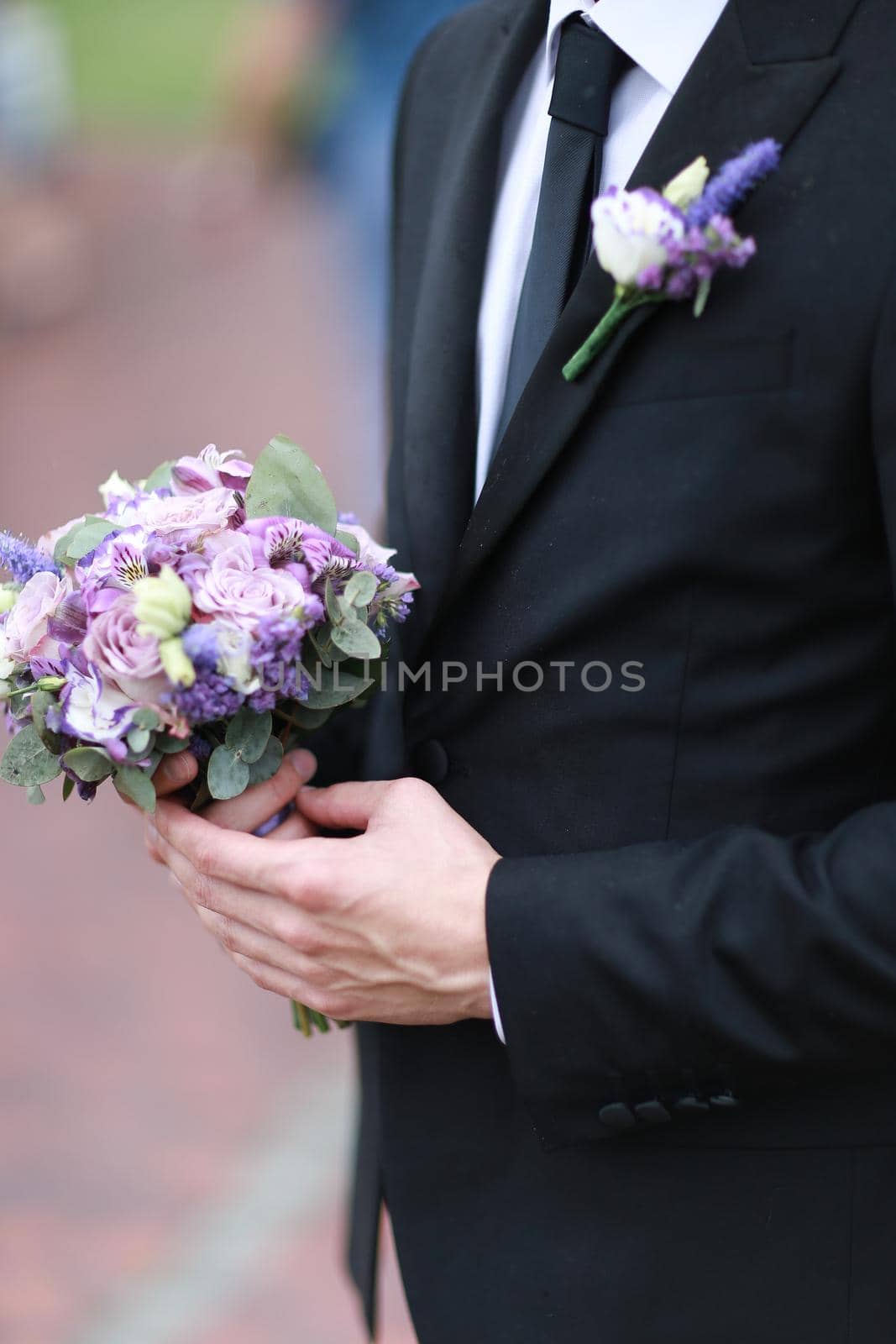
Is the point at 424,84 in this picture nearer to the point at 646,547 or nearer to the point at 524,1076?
the point at 646,547

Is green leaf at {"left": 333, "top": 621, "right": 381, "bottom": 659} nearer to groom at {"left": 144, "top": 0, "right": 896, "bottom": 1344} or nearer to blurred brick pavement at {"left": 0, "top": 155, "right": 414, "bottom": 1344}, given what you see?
groom at {"left": 144, "top": 0, "right": 896, "bottom": 1344}

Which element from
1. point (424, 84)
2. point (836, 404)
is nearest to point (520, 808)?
point (836, 404)

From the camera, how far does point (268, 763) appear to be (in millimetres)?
1246

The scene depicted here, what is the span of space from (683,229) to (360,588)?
44 cm

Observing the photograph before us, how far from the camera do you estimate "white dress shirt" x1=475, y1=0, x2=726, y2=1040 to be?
120 cm

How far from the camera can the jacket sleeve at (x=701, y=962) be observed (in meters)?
1.04

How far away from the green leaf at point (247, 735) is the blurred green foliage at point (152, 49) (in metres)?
4.83

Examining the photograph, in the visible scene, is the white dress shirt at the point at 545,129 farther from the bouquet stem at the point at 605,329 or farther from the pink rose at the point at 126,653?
the pink rose at the point at 126,653

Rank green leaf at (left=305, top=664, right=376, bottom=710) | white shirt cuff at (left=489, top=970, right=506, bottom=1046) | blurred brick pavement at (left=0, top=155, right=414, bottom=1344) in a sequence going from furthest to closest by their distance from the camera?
blurred brick pavement at (left=0, top=155, right=414, bottom=1344)
green leaf at (left=305, top=664, right=376, bottom=710)
white shirt cuff at (left=489, top=970, right=506, bottom=1046)

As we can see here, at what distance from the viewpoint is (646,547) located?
113 cm

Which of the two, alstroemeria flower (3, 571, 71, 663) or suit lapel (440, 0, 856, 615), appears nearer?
suit lapel (440, 0, 856, 615)

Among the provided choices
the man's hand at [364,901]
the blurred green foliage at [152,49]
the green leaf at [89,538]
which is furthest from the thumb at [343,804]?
the blurred green foliage at [152,49]

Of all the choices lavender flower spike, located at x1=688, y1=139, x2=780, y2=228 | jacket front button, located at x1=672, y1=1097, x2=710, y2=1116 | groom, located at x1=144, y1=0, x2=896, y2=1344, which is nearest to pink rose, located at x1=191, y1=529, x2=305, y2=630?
groom, located at x1=144, y1=0, x2=896, y2=1344

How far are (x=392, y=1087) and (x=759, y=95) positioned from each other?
112cm
